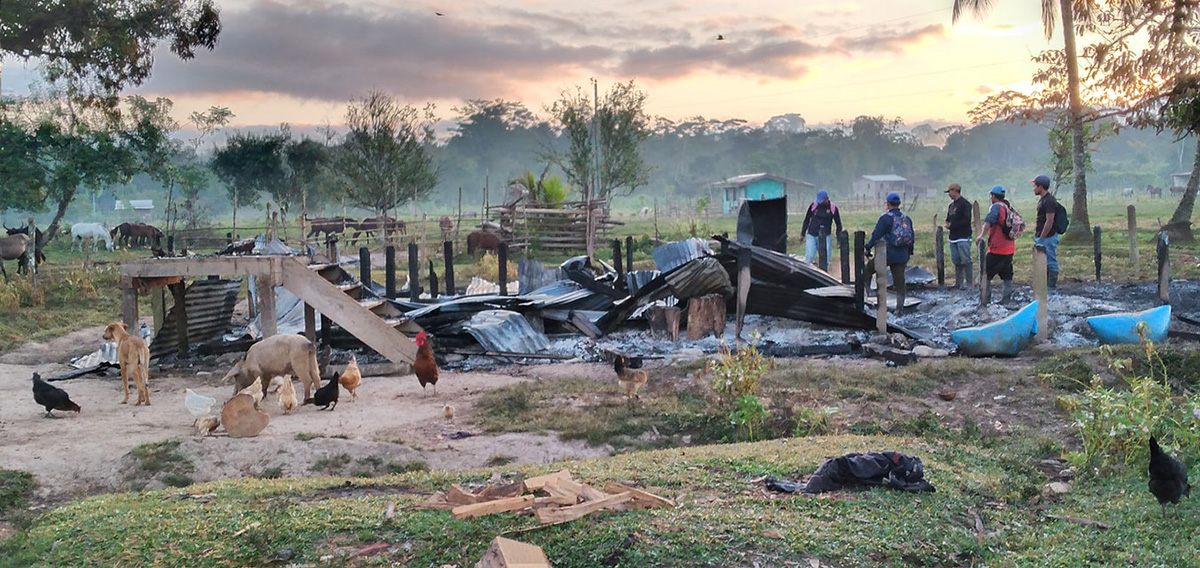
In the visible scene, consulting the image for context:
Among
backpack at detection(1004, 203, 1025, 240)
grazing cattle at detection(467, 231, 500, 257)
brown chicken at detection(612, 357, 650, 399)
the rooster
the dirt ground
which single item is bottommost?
the dirt ground

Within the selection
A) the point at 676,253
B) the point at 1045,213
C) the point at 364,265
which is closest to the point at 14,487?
the point at 364,265

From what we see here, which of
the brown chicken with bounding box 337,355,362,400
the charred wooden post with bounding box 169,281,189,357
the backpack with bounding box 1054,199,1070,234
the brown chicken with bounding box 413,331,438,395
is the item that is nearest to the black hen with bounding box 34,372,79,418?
the brown chicken with bounding box 337,355,362,400

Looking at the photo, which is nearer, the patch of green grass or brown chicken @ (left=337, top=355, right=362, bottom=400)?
the patch of green grass

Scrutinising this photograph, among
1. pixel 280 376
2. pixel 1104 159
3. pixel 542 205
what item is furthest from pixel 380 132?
pixel 1104 159

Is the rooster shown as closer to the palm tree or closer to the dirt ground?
the dirt ground

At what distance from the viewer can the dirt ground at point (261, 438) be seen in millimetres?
7445

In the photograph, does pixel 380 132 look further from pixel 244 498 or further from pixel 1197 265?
pixel 244 498

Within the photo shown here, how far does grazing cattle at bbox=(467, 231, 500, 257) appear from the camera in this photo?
2948 centimetres

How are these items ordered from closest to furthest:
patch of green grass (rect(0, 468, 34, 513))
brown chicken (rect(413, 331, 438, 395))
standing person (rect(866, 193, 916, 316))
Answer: patch of green grass (rect(0, 468, 34, 513)) < brown chicken (rect(413, 331, 438, 395)) < standing person (rect(866, 193, 916, 316))

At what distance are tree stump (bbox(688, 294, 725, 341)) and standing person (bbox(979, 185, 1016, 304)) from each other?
3.96 m

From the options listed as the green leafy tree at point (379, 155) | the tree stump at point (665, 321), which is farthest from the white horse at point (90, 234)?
the tree stump at point (665, 321)

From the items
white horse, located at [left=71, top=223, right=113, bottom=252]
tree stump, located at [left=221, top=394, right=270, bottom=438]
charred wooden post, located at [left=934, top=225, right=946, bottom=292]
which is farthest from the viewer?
white horse, located at [left=71, top=223, right=113, bottom=252]

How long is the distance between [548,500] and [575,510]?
0.78 ft

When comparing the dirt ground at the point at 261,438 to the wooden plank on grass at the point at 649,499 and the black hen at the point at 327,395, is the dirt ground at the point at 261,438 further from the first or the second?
the wooden plank on grass at the point at 649,499
